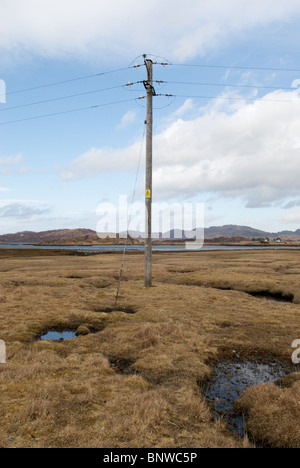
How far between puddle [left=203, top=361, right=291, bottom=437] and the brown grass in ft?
1.12

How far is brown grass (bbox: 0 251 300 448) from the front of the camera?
586 centimetres

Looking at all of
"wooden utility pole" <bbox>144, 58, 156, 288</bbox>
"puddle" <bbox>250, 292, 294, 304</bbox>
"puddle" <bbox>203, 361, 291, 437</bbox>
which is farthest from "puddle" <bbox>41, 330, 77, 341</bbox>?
"puddle" <bbox>250, 292, 294, 304</bbox>

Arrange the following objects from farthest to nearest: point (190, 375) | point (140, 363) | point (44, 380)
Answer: point (140, 363), point (190, 375), point (44, 380)

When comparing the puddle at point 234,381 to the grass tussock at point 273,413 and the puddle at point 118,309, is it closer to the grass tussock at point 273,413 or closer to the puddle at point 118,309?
the grass tussock at point 273,413

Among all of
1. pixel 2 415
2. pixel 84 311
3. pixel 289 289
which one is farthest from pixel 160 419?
pixel 289 289

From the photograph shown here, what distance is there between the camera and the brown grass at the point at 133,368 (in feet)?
19.2

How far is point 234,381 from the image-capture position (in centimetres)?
861

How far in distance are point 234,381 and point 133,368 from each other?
3.08 m

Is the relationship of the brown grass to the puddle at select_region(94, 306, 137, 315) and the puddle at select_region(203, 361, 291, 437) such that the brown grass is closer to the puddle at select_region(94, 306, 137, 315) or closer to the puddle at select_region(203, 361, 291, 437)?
the puddle at select_region(94, 306, 137, 315)

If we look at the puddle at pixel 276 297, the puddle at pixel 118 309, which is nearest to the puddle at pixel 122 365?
the puddle at pixel 118 309

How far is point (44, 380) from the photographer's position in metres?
7.94

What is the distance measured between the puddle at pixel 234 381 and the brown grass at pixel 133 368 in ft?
1.12

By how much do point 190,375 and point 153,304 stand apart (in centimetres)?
905

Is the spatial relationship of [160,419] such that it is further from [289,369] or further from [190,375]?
[289,369]
